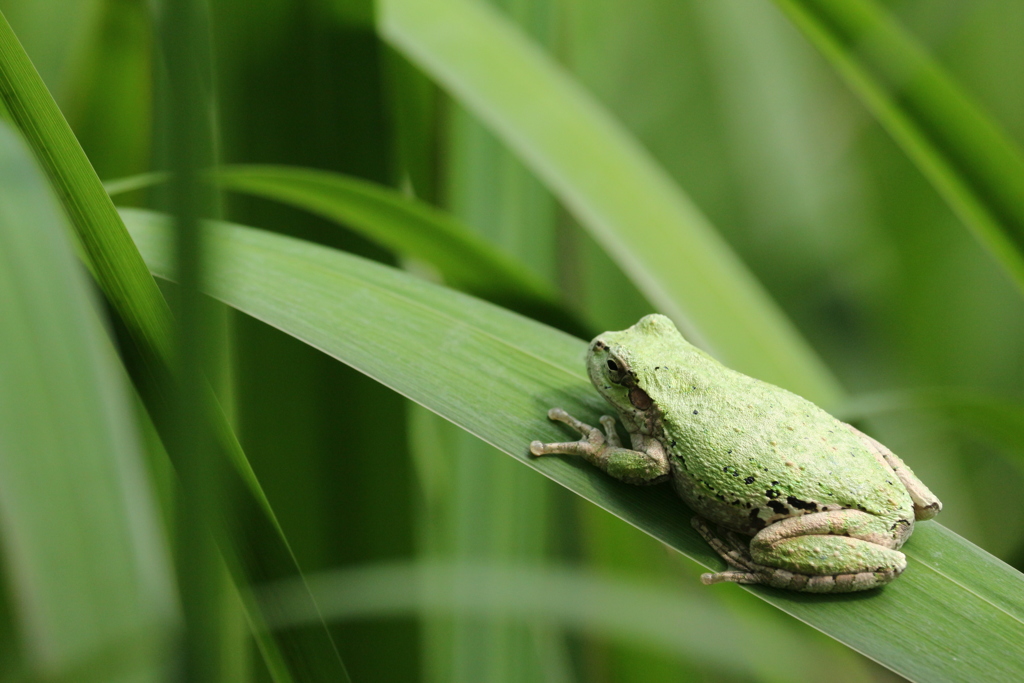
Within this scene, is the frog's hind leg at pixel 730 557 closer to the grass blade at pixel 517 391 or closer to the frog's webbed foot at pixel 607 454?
the grass blade at pixel 517 391

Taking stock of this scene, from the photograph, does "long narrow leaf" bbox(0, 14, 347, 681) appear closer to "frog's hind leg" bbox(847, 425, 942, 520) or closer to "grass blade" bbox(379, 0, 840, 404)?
"grass blade" bbox(379, 0, 840, 404)

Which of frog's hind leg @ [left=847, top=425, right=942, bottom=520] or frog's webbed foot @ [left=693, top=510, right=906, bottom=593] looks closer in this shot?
frog's webbed foot @ [left=693, top=510, right=906, bottom=593]

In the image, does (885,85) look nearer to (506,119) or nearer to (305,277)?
(506,119)

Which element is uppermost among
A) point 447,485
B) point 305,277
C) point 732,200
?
point 732,200

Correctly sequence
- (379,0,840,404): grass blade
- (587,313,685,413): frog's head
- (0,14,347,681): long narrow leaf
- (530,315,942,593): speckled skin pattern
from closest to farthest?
(0,14,347,681): long narrow leaf → (530,315,942,593): speckled skin pattern → (587,313,685,413): frog's head → (379,0,840,404): grass blade

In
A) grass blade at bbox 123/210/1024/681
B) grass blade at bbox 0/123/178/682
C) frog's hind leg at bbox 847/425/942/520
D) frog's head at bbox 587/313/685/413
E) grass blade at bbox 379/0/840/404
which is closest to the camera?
grass blade at bbox 0/123/178/682

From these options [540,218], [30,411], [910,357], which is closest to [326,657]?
[30,411]

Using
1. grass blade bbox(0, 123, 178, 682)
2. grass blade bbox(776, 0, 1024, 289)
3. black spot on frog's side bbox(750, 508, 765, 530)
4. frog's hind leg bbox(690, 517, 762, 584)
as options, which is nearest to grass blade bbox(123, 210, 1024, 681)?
frog's hind leg bbox(690, 517, 762, 584)
